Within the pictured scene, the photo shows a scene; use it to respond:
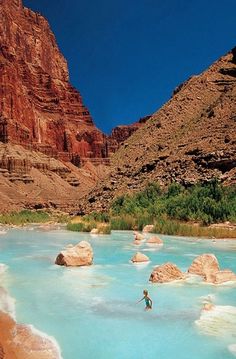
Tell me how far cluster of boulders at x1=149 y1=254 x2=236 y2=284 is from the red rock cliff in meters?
90.6

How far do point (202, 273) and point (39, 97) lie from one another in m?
133

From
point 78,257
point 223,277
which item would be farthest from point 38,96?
point 223,277

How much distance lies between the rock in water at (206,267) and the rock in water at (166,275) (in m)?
0.65

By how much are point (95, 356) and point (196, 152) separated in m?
37.1

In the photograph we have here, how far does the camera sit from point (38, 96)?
14050 centimetres

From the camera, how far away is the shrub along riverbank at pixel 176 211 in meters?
27.6

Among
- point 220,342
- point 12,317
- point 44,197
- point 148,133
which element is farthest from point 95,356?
point 44,197

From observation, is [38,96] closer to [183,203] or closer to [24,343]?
[183,203]

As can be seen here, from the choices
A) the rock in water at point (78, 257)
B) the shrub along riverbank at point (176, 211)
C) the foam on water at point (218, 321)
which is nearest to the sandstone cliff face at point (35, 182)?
the shrub along riverbank at point (176, 211)

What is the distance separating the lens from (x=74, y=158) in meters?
134

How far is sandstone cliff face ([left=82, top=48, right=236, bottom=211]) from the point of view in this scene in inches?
1567

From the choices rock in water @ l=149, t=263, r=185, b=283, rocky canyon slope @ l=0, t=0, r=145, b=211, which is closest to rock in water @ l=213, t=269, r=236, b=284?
rock in water @ l=149, t=263, r=185, b=283

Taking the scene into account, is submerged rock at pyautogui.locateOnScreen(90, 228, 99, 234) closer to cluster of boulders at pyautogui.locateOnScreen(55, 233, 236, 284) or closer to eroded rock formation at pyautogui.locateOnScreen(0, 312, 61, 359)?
cluster of boulders at pyautogui.locateOnScreen(55, 233, 236, 284)

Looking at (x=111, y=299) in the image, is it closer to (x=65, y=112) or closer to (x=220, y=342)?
(x=220, y=342)
